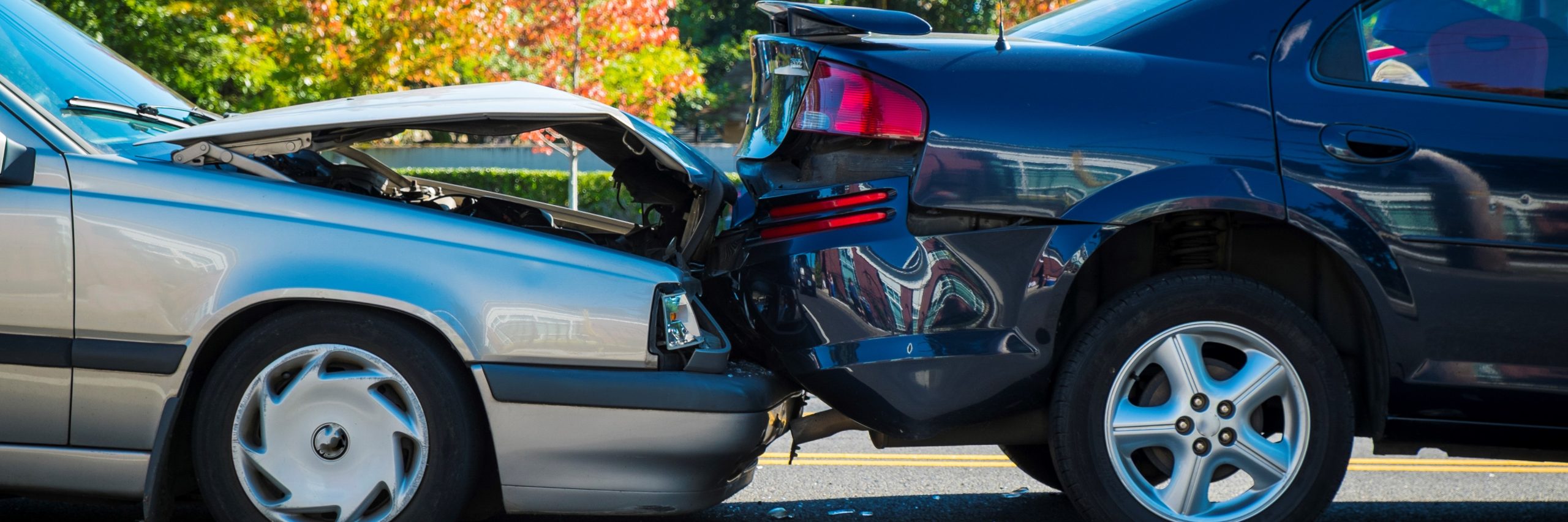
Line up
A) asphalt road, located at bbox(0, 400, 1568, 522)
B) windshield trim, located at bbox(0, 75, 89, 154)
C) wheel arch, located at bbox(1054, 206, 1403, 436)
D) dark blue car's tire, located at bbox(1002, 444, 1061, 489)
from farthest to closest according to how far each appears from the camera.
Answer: dark blue car's tire, located at bbox(1002, 444, 1061, 489) < asphalt road, located at bbox(0, 400, 1568, 522) < wheel arch, located at bbox(1054, 206, 1403, 436) < windshield trim, located at bbox(0, 75, 89, 154)

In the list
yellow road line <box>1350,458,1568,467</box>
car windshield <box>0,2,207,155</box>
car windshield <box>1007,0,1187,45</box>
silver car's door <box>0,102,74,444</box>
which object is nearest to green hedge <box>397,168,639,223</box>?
yellow road line <box>1350,458,1568,467</box>

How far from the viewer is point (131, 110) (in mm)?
3574

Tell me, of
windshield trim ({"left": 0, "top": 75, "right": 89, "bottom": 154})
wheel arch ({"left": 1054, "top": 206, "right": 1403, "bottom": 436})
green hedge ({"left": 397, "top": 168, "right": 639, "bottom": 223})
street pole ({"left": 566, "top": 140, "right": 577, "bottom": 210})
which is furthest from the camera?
green hedge ({"left": 397, "top": 168, "right": 639, "bottom": 223})

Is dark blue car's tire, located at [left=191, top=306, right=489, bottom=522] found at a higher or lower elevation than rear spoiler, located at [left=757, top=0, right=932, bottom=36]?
lower

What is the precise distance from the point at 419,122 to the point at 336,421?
2.40 ft

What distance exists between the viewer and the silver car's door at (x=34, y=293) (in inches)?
114

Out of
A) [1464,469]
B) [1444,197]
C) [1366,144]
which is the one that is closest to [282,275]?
[1366,144]

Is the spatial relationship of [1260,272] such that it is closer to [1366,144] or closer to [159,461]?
[1366,144]

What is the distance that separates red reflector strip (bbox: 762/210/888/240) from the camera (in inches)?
121

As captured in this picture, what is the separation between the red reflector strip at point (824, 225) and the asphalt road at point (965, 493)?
1.07m

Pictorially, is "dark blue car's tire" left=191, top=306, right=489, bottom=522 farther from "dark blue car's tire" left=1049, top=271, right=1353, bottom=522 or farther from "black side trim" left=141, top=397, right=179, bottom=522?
"dark blue car's tire" left=1049, top=271, right=1353, bottom=522

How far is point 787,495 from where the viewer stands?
13.9 ft

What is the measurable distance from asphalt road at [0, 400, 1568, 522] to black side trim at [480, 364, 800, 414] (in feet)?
3.02

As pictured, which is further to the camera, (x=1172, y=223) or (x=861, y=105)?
(x=1172, y=223)
